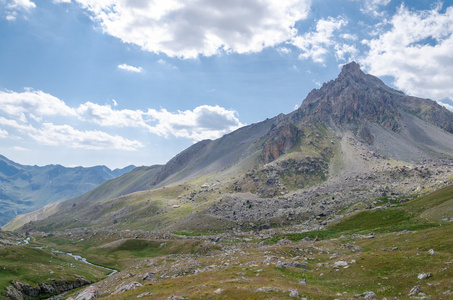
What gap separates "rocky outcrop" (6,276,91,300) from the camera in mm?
57375

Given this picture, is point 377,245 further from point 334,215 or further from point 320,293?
point 334,215

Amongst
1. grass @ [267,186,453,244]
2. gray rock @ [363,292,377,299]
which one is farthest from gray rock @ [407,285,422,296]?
grass @ [267,186,453,244]

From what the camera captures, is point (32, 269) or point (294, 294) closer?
point (294, 294)

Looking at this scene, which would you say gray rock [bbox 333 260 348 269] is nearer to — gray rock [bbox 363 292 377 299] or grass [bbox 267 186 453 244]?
gray rock [bbox 363 292 377 299]

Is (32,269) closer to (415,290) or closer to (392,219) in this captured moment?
(415,290)

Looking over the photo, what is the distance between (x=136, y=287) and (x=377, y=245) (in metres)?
53.9

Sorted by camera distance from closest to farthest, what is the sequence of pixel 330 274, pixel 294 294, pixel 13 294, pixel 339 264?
pixel 294 294 → pixel 330 274 → pixel 339 264 → pixel 13 294

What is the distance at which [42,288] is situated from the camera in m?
63.9

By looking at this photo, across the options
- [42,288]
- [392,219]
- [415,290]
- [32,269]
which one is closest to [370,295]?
[415,290]

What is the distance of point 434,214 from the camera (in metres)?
82.3

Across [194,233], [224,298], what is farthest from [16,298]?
[194,233]

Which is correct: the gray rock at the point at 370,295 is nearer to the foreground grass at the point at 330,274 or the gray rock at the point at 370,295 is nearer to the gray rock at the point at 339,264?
the foreground grass at the point at 330,274

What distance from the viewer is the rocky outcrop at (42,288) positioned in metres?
57.4

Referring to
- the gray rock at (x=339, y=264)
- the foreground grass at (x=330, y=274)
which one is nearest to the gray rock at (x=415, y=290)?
the foreground grass at (x=330, y=274)
